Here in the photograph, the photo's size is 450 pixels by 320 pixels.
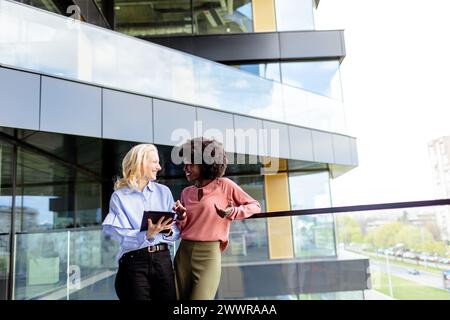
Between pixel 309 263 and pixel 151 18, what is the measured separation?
37.1ft

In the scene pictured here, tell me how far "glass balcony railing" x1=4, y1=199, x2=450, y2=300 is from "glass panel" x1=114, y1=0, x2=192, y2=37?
7.86m

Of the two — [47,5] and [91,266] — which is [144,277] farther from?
[47,5]

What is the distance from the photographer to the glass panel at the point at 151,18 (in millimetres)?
14562

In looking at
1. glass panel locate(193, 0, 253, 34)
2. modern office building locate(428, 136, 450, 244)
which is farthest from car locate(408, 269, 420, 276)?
modern office building locate(428, 136, 450, 244)

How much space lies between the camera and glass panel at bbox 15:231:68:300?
25.3 feet

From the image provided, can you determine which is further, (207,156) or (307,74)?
(307,74)

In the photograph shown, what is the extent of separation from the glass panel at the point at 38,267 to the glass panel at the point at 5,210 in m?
0.24

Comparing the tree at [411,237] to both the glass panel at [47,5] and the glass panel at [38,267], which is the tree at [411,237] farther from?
the glass panel at [47,5]

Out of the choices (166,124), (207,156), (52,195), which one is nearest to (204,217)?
(207,156)

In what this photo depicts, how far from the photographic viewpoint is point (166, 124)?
9609 millimetres

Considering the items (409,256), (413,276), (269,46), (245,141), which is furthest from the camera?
(269,46)

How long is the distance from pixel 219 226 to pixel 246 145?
8519 mm

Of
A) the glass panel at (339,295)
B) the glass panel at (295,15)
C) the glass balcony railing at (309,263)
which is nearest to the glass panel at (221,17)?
the glass panel at (295,15)
